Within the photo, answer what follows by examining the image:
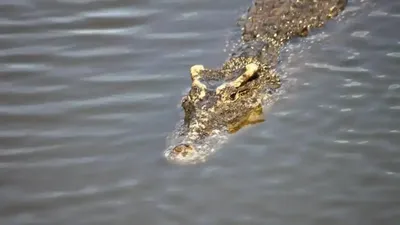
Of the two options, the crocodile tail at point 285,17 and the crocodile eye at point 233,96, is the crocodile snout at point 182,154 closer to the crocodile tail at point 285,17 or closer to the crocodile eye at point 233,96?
the crocodile eye at point 233,96

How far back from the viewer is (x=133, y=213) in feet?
18.8

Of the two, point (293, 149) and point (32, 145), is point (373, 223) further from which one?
point (32, 145)

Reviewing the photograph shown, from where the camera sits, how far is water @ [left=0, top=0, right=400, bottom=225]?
19.0 ft

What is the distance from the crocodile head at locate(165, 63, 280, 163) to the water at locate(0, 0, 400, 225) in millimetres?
180

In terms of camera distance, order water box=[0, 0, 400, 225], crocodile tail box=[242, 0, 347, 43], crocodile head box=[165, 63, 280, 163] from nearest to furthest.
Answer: water box=[0, 0, 400, 225] < crocodile head box=[165, 63, 280, 163] < crocodile tail box=[242, 0, 347, 43]

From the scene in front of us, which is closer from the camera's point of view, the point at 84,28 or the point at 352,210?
the point at 352,210

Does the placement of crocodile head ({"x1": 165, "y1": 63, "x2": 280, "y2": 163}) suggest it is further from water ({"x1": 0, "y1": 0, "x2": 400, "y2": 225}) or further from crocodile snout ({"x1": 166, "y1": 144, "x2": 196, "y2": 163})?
water ({"x1": 0, "y1": 0, "x2": 400, "y2": 225})

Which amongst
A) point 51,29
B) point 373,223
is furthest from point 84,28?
point 373,223

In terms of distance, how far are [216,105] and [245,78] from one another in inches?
20.5

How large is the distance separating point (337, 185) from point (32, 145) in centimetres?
295

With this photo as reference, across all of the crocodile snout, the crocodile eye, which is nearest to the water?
the crocodile snout

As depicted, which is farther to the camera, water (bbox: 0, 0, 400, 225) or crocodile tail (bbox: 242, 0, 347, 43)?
crocodile tail (bbox: 242, 0, 347, 43)

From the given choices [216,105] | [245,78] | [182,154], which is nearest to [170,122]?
[216,105]

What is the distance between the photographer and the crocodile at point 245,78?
6.63 meters
